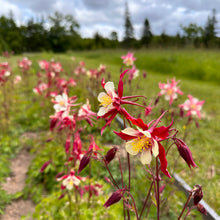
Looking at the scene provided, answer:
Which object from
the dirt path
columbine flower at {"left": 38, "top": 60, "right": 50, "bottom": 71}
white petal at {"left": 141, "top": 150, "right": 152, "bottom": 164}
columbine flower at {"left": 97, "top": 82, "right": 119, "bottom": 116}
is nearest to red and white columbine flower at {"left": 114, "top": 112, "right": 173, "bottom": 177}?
white petal at {"left": 141, "top": 150, "right": 152, "bottom": 164}

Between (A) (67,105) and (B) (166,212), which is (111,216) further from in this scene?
(A) (67,105)

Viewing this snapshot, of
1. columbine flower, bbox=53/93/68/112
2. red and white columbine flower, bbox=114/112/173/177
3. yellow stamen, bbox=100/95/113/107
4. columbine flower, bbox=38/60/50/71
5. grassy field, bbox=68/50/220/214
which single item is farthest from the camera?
columbine flower, bbox=38/60/50/71

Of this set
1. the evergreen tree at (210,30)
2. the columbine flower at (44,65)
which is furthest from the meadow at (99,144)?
the evergreen tree at (210,30)

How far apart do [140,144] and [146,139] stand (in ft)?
0.11

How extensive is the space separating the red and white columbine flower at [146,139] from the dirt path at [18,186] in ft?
4.85

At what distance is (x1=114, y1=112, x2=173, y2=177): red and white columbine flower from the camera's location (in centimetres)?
71

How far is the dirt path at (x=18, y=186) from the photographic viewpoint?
7.43ft

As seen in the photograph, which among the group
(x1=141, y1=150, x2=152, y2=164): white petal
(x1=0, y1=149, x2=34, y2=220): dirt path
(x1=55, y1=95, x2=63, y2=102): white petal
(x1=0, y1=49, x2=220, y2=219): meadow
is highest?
(x1=55, y1=95, x2=63, y2=102): white petal

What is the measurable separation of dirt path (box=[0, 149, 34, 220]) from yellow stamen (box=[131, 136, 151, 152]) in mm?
1480

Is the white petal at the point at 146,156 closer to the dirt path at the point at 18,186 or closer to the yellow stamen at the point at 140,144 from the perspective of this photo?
the yellow stamen at the point at 140,144

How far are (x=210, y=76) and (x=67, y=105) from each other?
31.0ft

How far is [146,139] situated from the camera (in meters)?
0.78

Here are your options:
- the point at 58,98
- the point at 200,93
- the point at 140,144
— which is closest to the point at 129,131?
the point at 140,144

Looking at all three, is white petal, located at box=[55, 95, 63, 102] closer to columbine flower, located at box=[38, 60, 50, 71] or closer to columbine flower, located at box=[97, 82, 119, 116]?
columbine flower, located at box=[97, 82, 119, 116]
